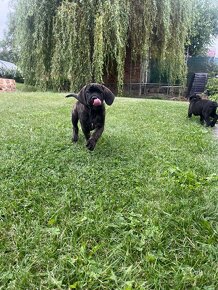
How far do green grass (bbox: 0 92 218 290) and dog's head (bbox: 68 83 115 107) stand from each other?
0.67 metres

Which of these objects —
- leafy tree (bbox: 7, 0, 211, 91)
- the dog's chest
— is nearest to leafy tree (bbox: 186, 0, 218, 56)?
leafy tree (bbox: 7, 0, 211, 91)

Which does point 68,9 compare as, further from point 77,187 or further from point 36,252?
point 36,252

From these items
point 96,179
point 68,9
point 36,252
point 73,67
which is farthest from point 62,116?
point 68,9

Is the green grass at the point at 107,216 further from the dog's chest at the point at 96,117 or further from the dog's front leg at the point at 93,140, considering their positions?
the dog's chest at the point at 96,117

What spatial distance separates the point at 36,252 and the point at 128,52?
46.6ft

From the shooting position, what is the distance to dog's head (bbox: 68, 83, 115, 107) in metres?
3.64

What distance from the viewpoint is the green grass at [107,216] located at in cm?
161

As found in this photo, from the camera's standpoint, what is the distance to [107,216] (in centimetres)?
222

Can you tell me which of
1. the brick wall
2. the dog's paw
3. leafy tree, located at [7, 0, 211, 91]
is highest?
leafy tree, located at [7, 0, 211, 91]

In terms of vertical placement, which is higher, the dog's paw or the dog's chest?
the dog's chest

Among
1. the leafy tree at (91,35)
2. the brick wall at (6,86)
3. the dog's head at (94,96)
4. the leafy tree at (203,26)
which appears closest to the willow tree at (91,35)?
the leafy tree at (91,35)

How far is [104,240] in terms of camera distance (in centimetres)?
193

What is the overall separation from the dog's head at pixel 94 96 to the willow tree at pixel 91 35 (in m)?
9.02

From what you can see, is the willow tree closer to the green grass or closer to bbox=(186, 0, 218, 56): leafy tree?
bbox=(186, 0, 218, 56): leafy tree
